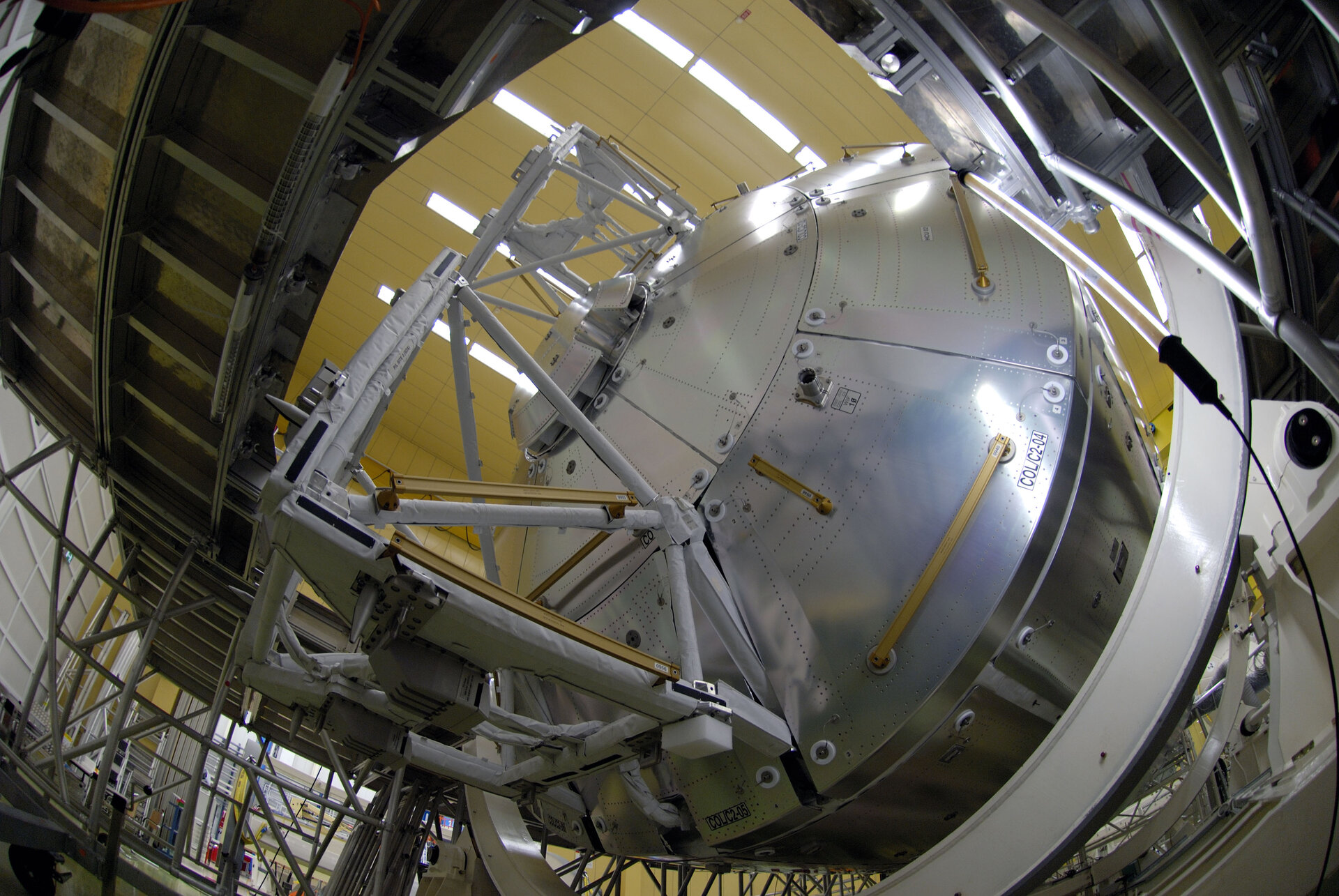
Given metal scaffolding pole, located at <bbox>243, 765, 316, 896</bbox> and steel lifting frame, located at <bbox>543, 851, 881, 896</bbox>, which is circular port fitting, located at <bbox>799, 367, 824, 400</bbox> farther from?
metal scaffolding pole, located at <bbox>243, 765, 316, 896</bbox>

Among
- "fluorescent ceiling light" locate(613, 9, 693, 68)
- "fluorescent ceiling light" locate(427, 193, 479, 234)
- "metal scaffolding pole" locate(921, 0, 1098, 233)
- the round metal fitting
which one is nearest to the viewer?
"metal scaffolding pole" locate(921, 0, 1098, 233)

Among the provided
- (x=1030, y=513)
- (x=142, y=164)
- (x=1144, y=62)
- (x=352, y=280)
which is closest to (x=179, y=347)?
(x=142, y=164)

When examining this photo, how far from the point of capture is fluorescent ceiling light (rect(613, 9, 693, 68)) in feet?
41.5

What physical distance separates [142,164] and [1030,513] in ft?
20.6

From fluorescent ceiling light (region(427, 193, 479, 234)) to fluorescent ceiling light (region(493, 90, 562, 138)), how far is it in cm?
203

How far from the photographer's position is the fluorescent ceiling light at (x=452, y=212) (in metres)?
15.1

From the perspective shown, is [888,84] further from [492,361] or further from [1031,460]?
[492,361]

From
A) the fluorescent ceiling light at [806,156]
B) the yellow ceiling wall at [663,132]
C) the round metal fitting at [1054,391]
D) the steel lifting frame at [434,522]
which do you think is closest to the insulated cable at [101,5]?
the steel lifting frame at [434,522]

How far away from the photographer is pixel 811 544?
501 cm

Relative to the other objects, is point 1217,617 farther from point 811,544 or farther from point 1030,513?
point 811,544

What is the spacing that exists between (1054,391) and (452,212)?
41.1 feet

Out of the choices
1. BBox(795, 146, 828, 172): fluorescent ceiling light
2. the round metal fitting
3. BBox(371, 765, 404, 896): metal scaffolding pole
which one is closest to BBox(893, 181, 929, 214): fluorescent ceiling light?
the round metal fitting

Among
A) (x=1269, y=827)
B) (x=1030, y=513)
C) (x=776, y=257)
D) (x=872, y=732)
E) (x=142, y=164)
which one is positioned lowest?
(x=1269, y=827)

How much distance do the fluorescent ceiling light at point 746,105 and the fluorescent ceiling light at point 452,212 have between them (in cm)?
471
